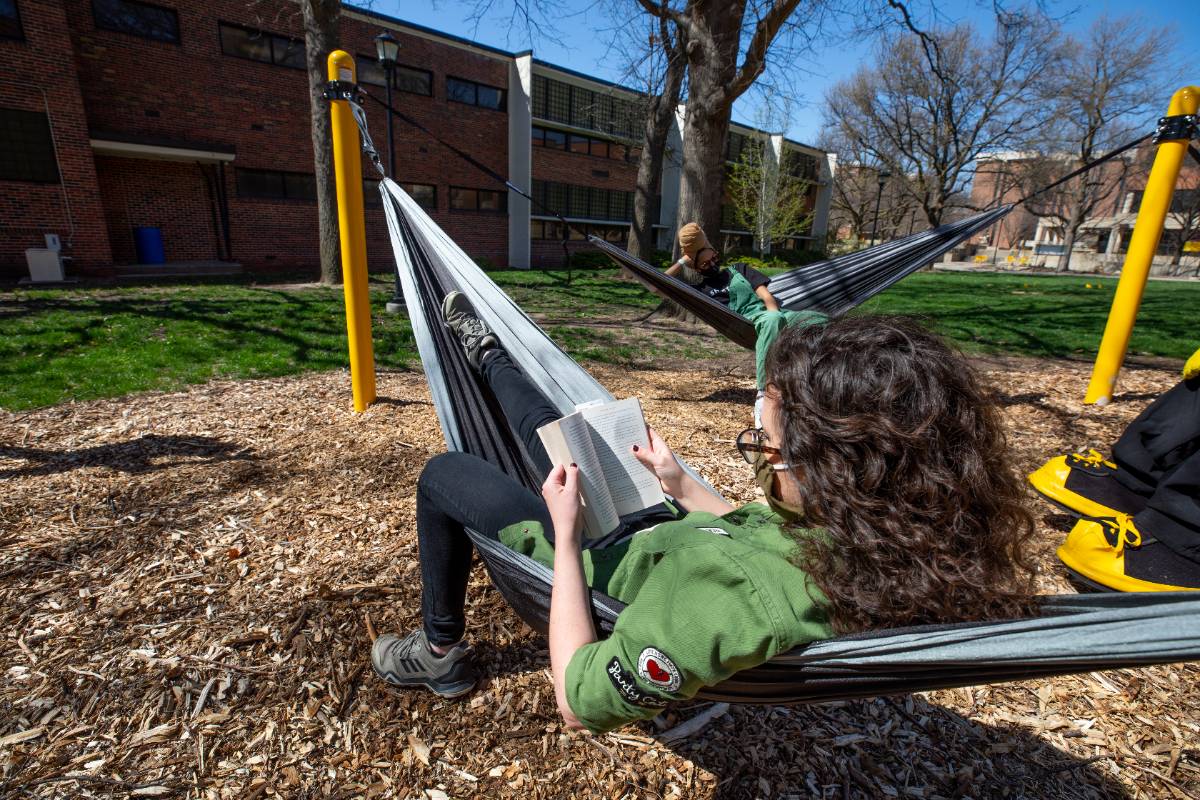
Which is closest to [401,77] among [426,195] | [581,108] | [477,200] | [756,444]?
[426,195]

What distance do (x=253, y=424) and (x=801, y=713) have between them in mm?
3292

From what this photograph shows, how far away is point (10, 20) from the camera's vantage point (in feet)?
28.5

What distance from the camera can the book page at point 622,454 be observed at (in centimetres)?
137

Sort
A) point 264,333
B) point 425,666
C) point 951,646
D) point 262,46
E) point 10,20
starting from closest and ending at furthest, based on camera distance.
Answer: point 951,646, point 425,666, point 264,333, point 10,20, point 262,46

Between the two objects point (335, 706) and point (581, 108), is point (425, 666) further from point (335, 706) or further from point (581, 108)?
point (581, 108)

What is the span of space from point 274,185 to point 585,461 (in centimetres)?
1414

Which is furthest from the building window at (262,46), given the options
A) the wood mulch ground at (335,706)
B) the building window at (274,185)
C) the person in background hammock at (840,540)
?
the person in background hammock at (840,540)

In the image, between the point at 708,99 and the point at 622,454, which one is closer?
the point at 622,454

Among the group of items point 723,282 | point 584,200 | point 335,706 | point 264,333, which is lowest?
point 335,706

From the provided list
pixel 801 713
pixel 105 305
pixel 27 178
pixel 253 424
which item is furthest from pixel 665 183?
pixel 801 713

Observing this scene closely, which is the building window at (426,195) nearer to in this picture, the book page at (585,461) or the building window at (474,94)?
the building window at (474,94)

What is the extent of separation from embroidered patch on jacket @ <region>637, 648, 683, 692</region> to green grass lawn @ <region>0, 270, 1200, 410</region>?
3224 mm

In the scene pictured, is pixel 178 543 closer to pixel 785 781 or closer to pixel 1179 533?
pixel 785 781

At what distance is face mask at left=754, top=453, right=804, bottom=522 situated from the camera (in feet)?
3.27
